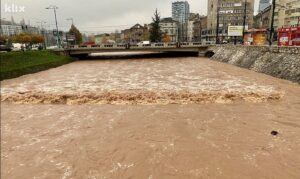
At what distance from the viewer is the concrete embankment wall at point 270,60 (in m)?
22.7

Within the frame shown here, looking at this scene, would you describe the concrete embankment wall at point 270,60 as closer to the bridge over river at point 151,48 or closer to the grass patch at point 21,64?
the bridge over river at point 151,48

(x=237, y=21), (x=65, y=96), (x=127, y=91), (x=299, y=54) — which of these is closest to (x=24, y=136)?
(x=65, y=96)

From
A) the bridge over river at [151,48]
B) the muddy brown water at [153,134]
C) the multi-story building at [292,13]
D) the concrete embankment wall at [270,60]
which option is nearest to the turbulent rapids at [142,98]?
the muddy brown water at [153,134]

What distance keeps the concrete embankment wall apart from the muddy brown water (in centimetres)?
464

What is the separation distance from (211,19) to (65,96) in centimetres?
10312

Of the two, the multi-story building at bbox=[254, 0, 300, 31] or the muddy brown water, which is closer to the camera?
the muddy brown water

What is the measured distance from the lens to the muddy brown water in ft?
25.7

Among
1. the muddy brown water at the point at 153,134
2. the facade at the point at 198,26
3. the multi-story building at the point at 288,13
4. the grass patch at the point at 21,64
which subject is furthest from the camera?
the facade at the point at 198,26

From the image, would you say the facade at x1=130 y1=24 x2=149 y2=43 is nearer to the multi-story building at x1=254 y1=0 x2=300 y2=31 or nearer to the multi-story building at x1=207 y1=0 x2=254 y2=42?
the multi-story building at x1=207 y1=0 x2=254 y2=42

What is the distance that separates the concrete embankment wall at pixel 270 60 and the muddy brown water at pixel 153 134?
4643mm

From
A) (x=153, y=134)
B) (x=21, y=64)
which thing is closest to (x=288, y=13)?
(x=21, y=64)

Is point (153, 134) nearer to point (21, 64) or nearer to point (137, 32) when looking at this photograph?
point (21, 64)

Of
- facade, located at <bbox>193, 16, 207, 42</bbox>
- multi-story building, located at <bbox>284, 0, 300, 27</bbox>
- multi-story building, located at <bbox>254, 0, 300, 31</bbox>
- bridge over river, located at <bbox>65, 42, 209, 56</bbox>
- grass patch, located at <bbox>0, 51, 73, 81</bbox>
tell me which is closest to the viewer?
grass patch, located at <bbox>0, 51, 73, 81</bbox>

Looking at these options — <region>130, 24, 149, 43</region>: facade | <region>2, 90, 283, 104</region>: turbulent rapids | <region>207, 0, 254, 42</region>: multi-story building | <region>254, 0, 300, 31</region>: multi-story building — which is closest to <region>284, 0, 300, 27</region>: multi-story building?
<region>254, 0, 300, 31</region>: multi-story building
